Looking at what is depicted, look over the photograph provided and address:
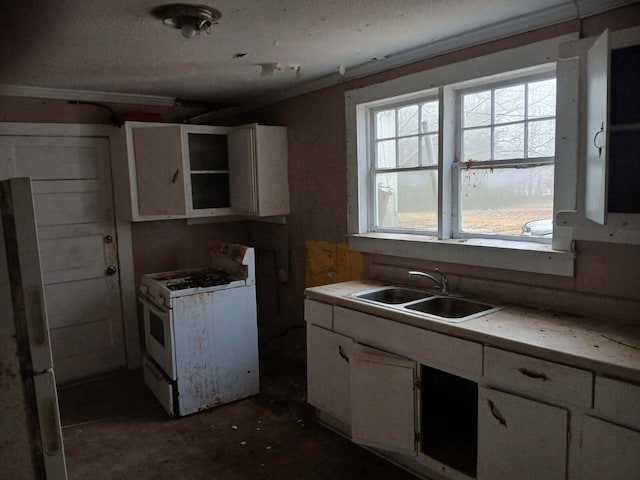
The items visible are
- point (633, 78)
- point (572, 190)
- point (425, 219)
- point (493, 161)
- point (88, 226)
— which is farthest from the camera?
point (88, 226)

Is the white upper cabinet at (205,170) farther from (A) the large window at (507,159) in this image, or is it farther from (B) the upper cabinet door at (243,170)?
(A) the large window at (507,159)

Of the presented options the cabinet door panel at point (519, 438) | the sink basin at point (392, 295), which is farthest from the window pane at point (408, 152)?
the cabinet door panel at point (519, 438)

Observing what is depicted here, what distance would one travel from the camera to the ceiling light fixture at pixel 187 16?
199cm

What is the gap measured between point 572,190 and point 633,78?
0.56 metres

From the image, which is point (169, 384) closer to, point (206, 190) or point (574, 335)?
point (206, 190)

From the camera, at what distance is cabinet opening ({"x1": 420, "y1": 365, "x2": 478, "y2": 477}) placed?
7.60 feet

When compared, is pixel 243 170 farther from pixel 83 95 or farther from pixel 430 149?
pixel 430 149

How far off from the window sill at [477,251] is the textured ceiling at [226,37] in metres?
1.13

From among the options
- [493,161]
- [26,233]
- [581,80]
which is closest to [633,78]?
[581,80]

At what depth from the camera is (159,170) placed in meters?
3.64

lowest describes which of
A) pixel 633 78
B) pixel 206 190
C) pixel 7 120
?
pixel 206 190

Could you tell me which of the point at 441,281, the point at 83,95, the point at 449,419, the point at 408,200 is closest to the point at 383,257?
the point at 408,200

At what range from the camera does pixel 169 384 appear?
320cm

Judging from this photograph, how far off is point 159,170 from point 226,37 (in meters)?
1.55
